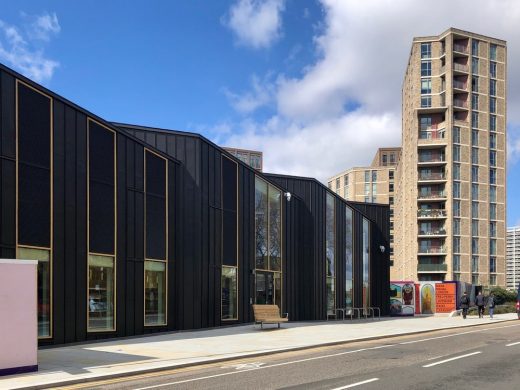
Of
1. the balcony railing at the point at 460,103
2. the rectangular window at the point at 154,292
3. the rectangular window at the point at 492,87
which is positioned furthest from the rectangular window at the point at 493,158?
the rectangular window at the point at 154,292

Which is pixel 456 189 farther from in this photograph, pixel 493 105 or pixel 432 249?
pixel 493 105

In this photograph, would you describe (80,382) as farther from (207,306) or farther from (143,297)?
(207,306)

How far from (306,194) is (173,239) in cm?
1213

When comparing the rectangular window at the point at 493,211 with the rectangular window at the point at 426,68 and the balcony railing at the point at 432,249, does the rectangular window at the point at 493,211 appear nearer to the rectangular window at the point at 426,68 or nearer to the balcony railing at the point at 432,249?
the balcony railing at the point at 432,249

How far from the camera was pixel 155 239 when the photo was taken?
2009 cm

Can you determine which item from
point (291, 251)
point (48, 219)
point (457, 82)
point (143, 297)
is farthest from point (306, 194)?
point (457, 82)

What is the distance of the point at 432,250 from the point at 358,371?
8059 centimetres

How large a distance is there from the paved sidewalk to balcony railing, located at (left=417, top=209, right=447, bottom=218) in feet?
227

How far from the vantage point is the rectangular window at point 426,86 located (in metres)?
92.4

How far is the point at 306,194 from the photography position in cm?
3170

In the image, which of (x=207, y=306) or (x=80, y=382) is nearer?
(x=80, y=382)

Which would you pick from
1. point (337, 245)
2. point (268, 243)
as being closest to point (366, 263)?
point (337, 245)

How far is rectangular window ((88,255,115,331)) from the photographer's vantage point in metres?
16.9

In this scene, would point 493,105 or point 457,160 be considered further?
point 493,105
